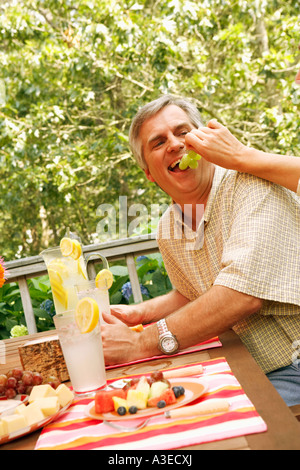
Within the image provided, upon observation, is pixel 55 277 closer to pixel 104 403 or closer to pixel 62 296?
pixel 62 296

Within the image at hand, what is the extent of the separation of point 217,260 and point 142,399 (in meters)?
0.94

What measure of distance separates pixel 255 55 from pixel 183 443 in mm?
8494

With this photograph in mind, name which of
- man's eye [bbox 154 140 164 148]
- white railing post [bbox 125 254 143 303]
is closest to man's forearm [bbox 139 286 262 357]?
man's eye [bbox 154 140 164 148]

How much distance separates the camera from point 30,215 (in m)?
9.88

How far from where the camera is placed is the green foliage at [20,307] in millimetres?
2740

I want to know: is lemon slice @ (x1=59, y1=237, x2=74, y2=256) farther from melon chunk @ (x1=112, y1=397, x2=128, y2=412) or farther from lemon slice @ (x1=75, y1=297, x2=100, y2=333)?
melon chunk @ (x1=112, y1=397, x2=128, y2=412)

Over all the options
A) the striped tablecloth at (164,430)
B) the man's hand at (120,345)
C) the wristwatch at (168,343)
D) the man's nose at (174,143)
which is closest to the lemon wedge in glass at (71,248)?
the man's hand at (120,345)

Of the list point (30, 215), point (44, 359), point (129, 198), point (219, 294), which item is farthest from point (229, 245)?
point (30, 215)

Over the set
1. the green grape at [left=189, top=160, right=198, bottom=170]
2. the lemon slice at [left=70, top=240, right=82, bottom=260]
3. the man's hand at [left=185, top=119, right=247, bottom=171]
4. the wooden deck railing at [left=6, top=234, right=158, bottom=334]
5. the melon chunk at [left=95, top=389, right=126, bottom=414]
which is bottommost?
the wooden deck railing at [left=6, top=234, right=158, bottom=334]

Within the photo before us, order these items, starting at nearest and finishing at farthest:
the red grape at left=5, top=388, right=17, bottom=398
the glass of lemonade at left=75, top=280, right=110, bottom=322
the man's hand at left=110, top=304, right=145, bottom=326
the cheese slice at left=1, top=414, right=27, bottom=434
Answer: the cheese slice at left=1, top=414, right=27, bottom=434 < the red grape at left=5, top=388, right=17, bottom=398 < the glass of lemonade at left=75, top=280, right=110, bottom=322 < the man's hand at left=110, top=304, right=145, bottom=326

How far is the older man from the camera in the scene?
1339mm

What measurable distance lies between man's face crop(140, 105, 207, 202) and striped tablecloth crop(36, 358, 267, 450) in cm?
105

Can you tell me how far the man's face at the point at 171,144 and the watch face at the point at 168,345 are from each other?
72 cm

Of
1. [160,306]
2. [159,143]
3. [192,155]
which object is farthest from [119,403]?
Result: [159,143]
